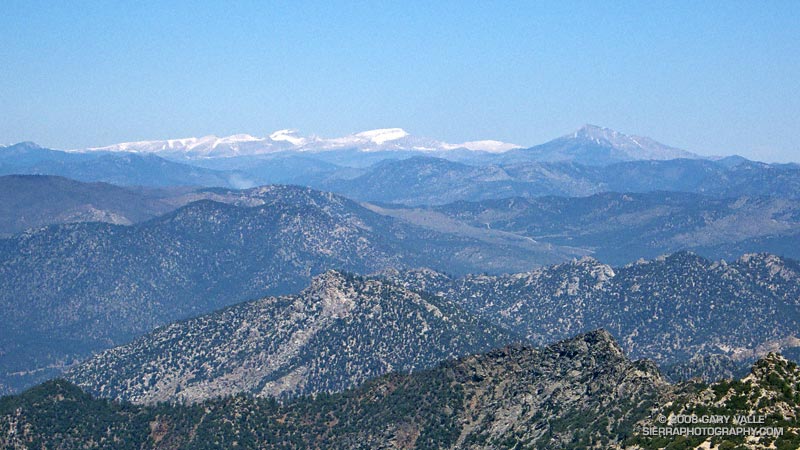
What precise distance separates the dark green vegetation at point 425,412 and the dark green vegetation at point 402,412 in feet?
0.63

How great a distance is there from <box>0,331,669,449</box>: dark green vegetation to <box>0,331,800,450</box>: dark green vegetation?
0.19m

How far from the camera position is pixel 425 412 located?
173375 millimetres

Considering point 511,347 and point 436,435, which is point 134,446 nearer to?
point 436,435

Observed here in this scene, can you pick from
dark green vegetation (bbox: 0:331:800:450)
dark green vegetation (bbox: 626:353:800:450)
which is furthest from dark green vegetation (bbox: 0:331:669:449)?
dark green vegetation (bbox: 626:353:800:450)

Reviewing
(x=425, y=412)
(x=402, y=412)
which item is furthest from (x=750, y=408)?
(x=402, y=412)

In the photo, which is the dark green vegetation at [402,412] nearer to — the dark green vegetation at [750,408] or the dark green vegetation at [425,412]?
the dark green vegetation at [425,412]

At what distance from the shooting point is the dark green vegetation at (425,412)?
14825 centimetres

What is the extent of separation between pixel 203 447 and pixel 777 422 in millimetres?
94455

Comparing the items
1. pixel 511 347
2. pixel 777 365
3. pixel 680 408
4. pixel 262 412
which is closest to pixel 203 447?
pixel 262 412

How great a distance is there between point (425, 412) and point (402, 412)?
13.9 feet

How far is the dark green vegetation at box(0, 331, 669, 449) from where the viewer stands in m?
156

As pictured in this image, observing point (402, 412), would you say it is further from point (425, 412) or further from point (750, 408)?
point (750, 408)

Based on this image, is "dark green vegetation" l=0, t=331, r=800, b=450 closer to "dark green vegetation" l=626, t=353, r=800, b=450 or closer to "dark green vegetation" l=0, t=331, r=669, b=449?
"dark green vegetation" l=0, t=331, r=669, b=449

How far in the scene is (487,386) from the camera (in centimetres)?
17500
